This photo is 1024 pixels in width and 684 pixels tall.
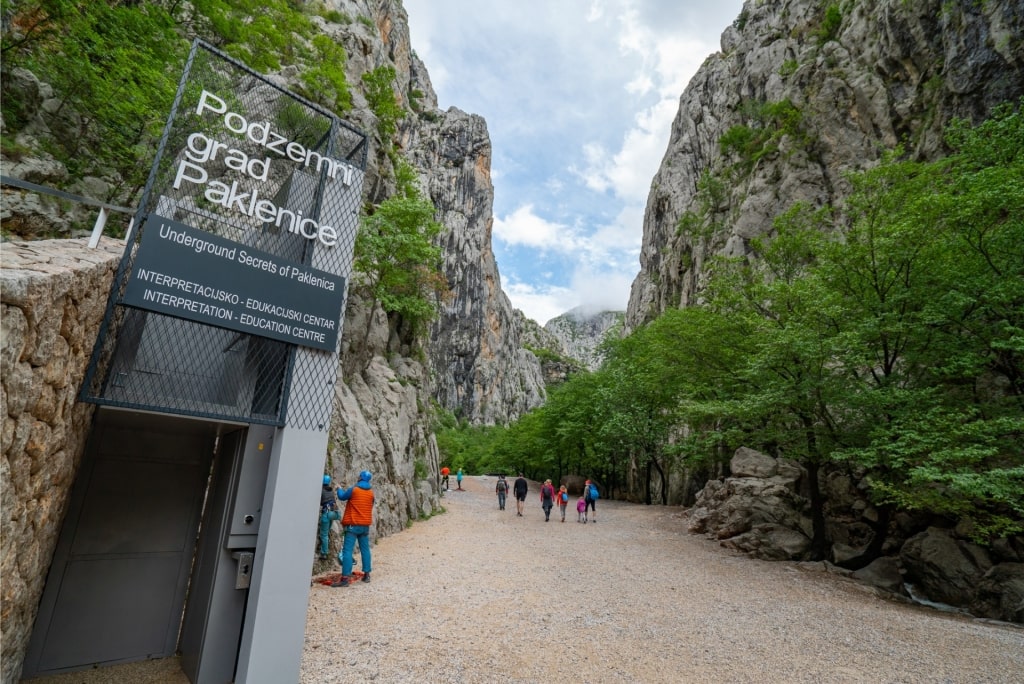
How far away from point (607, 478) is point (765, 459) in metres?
16.3

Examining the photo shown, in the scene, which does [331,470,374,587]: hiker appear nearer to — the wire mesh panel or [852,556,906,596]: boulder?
the wire mesh panel

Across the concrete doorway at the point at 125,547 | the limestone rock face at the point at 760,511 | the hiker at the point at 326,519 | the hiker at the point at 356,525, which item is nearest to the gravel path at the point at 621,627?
the hiker at the point at 356,525

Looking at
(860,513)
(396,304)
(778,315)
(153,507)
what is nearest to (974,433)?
(860,513)

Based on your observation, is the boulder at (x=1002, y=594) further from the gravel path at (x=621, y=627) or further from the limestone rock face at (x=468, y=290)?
the limestone rock face at (x=468, y=290)

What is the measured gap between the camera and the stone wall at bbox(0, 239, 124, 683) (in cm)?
240

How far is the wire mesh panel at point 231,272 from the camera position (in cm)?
358

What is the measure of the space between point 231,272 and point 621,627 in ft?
21.0

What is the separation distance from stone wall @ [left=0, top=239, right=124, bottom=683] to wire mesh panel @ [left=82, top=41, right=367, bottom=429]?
0.67 feet

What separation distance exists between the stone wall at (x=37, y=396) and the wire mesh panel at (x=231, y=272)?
0.67 ft

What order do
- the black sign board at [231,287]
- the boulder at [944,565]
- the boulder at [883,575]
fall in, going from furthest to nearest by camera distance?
1. the boulder at [883,575]
2. the boulder at [944,565]
3. the black sign board at [231,287]

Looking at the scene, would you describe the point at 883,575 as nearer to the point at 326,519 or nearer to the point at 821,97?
the point at 326,519

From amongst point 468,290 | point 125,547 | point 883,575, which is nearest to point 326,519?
point 125,547

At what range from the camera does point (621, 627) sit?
623 centimetres

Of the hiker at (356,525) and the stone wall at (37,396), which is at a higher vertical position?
the stone wall at (37,396)
